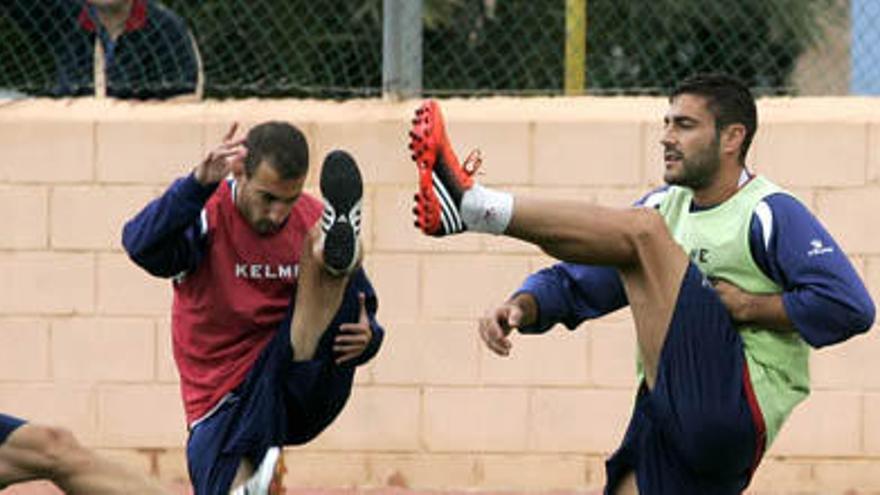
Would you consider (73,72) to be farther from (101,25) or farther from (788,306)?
(788,306)

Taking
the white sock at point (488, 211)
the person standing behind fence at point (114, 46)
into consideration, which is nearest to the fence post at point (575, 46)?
Answer: the person standing behind fence at point (114, 46)

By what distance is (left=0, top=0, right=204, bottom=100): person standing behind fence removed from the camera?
33.1ft

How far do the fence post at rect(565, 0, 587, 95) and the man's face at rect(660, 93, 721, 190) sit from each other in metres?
2.91

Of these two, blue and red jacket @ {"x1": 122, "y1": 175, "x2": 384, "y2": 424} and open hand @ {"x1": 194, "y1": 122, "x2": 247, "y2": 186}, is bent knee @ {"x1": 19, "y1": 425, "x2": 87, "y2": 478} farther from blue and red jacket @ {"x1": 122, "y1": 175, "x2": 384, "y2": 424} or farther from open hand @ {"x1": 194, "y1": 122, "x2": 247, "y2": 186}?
open hand @ {"x1": 194, "y1": 122, "x2": 247, "y2": 186}

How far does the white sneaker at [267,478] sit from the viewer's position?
7578mm

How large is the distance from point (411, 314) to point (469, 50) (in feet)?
4.63

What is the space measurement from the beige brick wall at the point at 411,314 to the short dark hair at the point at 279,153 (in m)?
2.35

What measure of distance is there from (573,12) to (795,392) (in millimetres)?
3322

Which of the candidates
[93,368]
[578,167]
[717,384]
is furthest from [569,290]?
[93,368]

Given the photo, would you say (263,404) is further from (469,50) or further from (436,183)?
(469,50)

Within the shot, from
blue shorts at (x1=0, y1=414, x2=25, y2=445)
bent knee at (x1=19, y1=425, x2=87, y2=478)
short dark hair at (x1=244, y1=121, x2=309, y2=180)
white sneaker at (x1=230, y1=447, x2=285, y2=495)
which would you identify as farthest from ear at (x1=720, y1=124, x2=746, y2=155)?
blue shorts at (x1=0, y1=414, x2=25, y2=445)

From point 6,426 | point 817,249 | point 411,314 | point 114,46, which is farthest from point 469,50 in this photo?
point 817,249

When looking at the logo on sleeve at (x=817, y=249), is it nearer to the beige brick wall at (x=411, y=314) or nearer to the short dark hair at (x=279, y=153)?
the short dark hair at (x=279, y=153)

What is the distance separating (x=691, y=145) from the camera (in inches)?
278
